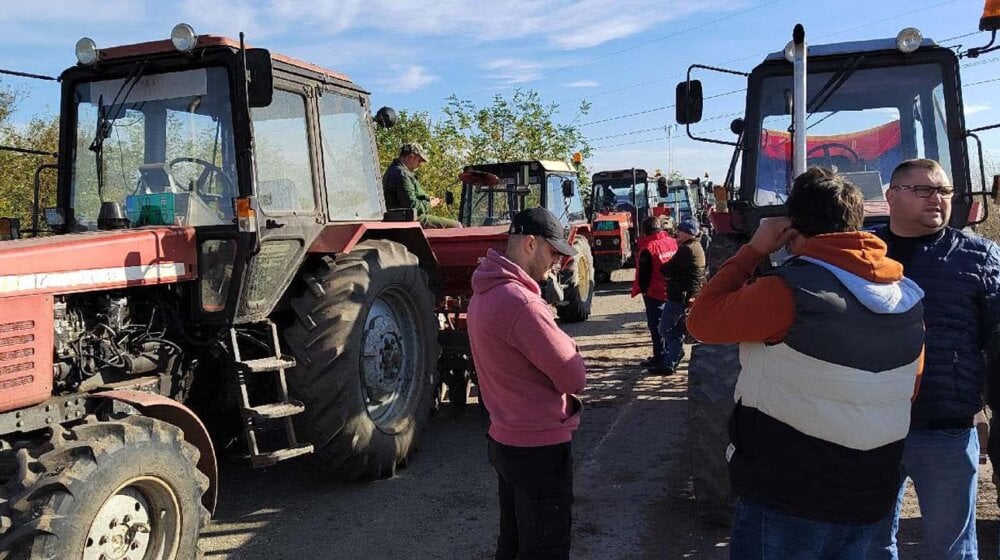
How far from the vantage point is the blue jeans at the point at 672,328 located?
7711 millimetres

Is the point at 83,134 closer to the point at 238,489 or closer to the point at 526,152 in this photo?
the point at 238,489

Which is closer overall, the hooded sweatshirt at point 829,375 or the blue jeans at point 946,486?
the hooded sweatshirt at point 829,375

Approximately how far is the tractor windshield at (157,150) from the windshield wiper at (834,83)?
3710 mm

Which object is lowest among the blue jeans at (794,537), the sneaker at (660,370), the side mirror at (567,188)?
the sneaker at (660,370)

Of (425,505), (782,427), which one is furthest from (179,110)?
(782,427)

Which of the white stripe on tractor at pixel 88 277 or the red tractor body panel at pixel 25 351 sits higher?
the white stripe on tractor at pixel 88 277

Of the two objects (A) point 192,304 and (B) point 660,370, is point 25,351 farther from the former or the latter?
(B) point 660,370

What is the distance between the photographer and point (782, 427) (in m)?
2.23

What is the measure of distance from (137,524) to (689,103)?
420cm

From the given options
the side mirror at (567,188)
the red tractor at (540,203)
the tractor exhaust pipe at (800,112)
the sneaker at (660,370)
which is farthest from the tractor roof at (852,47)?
the side mirror at (567,188)

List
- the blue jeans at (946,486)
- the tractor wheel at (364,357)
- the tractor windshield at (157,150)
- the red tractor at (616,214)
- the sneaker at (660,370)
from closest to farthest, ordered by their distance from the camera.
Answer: the blue jeans at (946,486) → the tractor windshield at (157,150) → the tractor wheel at (364,357) → the sneaker at (660,370) → the red tractor at (616,214)

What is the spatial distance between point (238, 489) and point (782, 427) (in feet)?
12.0

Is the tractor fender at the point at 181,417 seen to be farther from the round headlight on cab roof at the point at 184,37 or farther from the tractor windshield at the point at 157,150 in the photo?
the round headlight on cab roof at the point at 184,37

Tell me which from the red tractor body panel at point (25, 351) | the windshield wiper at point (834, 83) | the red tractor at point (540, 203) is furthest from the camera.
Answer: the red tractor at point (540, 203)
